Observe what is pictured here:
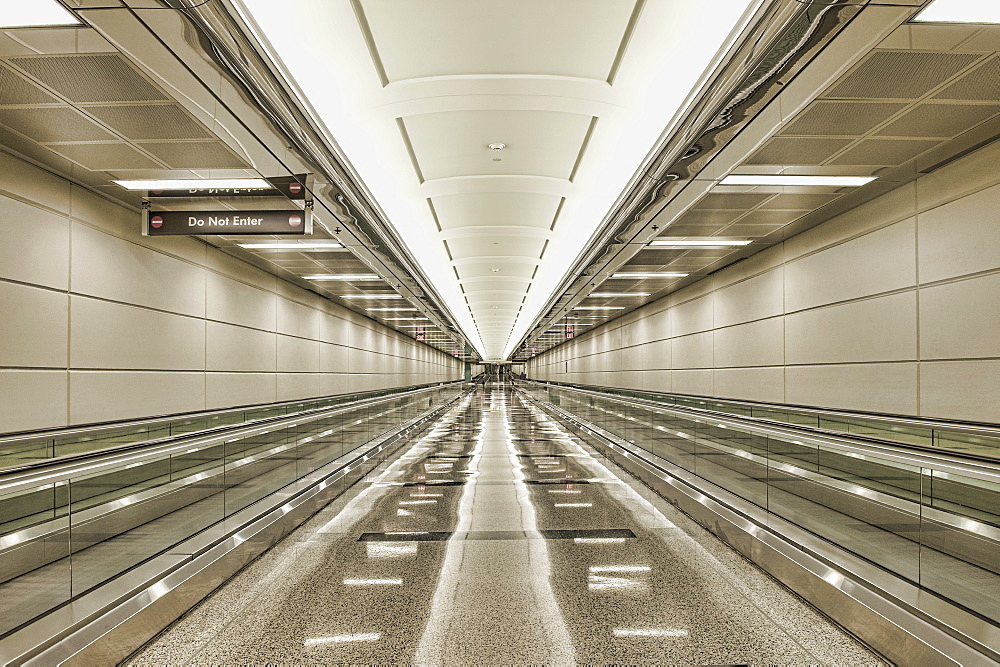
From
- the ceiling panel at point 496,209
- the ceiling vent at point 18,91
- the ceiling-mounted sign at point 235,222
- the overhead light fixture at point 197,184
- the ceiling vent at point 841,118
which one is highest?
the ceiling panel at point 496,209

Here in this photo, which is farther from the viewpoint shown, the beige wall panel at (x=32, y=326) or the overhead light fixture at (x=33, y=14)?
the beige wall panel at (x=32, y=326)

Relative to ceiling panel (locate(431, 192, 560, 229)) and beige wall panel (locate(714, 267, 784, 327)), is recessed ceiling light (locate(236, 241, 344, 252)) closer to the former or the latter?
ceiling panel (locate(431, 192, 560, 229))

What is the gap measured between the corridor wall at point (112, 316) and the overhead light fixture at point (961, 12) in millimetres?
7795

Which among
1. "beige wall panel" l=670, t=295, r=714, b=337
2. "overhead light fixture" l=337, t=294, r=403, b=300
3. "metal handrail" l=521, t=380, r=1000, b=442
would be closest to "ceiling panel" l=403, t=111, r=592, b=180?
"metal handrail" l=521, t=380, r=1000, b=442

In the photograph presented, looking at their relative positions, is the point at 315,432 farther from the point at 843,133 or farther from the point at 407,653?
the point at 843,133

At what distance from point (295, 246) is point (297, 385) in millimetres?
5691

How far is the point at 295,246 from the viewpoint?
1039 cm

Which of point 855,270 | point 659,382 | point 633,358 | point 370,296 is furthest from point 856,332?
point 633,358

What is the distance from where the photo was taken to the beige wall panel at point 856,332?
24.4 feet

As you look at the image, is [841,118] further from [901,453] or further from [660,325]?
[660,325]

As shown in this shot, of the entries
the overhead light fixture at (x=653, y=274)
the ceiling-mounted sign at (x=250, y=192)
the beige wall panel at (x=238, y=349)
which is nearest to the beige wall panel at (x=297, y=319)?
the beige wall panel at (x=238, y=349)

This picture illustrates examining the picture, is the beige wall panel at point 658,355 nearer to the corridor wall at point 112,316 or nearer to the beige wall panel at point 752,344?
the beige wall panel at point 752,344

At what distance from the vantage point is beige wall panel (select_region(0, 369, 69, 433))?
6.11m

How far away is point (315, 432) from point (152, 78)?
4519 millimetres
